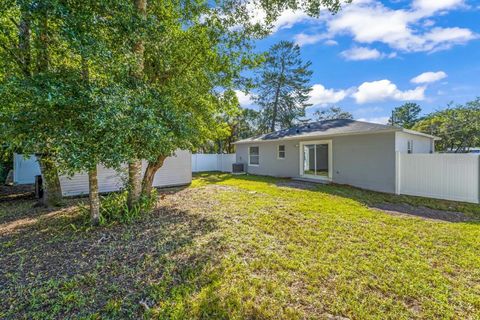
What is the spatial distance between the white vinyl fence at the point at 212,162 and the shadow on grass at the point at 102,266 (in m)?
13.5

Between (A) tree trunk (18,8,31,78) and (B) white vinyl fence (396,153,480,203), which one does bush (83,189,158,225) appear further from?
(B) white vinyl fence (396,153,480,203)

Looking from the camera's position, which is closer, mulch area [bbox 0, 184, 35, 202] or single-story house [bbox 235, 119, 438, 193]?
mulch area [bbox 0, 184, 35, 202]

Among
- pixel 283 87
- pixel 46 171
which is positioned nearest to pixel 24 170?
pixel 46 171

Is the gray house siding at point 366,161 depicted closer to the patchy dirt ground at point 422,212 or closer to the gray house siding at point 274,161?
the patchy dirt ground at point 422,212

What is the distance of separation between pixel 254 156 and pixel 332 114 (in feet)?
62.4

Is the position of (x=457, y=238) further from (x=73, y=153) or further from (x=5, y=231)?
(x=5, y=231)

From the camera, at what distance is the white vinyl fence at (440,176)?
23.7ft

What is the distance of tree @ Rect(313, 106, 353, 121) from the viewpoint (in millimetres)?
30219

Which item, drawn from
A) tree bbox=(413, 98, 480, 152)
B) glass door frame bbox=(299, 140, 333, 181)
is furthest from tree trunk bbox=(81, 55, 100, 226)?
tree bbox=(413, 98, 480, 152)

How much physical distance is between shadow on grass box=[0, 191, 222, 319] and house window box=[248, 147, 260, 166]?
11.1 m

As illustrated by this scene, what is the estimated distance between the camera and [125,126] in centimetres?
353

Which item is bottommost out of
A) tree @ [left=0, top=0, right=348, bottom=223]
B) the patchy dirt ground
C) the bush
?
the patchy dirt ground

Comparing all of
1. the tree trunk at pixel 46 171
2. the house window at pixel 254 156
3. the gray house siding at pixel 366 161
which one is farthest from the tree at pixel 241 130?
the tree trunk at pixel 46 171

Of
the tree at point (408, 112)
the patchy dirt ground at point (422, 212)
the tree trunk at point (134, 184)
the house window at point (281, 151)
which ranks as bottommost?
the patchy dirt ground at point (422, 212)
